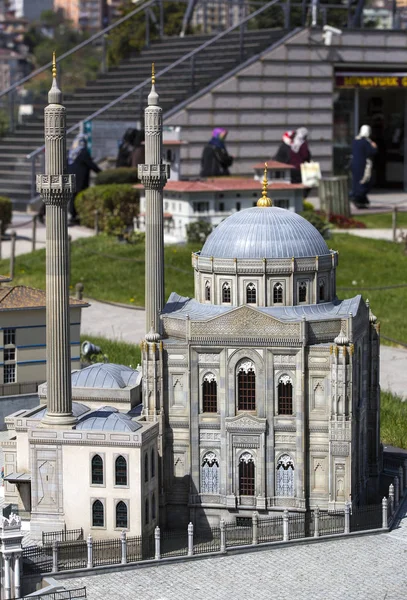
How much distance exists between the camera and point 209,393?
50188 mm

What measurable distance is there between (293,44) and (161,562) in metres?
65.0

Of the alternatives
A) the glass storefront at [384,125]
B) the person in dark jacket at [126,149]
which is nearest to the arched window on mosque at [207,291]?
the person in dark jacket at [126,149]

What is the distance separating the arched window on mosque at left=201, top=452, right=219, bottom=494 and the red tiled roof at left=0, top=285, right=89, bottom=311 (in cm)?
1365

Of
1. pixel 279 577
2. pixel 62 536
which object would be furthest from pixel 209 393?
pixel 279 577

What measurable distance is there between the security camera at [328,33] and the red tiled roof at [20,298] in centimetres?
4909

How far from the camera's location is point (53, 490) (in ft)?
160

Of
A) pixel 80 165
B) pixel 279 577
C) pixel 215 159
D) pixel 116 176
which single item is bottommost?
pixel 279 577

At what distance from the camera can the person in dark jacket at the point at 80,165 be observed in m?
99.6

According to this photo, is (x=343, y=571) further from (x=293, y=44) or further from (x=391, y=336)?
(x=293, y=44)

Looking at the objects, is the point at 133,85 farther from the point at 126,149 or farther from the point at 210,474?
the point at 210,474

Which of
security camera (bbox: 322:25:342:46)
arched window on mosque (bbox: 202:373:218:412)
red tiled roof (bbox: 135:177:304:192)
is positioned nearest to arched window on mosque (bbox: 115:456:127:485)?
arched window on mosque (bbox: 202:373:218:412)

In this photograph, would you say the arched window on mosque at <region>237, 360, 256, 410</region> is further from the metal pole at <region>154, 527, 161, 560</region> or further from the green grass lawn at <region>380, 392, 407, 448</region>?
the green grass lawn at <region>380, 392, 407, 448</region>

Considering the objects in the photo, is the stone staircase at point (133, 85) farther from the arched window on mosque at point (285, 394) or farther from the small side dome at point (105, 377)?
the arched window on mosque at point (285, 394)

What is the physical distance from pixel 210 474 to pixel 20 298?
47.9 feet
